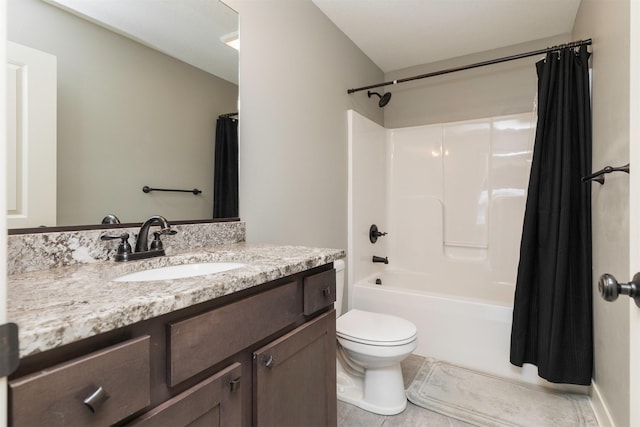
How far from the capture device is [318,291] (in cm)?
114

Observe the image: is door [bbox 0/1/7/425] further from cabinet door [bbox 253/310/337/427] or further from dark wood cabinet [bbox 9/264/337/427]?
cabinet door [bbox 253/310/337/427]

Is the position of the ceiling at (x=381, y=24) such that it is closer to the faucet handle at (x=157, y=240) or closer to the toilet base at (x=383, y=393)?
the faucet handle at (x=157, y=240)

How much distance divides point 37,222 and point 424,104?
291 cm

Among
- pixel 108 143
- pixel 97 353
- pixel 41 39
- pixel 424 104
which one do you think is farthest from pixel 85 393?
pixel 424 104

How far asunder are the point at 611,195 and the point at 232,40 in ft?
5.95

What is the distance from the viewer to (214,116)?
58.9 inches

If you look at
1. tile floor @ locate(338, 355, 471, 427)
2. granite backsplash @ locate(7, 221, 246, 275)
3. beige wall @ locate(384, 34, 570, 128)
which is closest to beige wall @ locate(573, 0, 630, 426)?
tile floor @ locate(338, 355, 471, 427)

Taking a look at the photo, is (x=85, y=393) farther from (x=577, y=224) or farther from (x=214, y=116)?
(x=577, y=224)

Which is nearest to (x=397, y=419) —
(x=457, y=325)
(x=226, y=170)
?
(x=457, y=325)

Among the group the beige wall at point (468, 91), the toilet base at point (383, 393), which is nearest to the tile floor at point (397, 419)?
the toilet base at point (383, 393)

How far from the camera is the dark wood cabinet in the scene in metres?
0.50

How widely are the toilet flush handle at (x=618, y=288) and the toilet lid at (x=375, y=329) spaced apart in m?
1.09

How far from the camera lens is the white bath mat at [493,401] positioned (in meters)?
1.65
